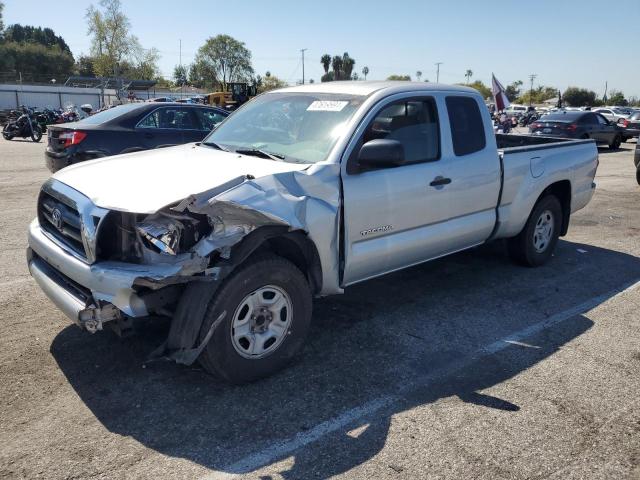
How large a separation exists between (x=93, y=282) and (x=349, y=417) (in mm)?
1714

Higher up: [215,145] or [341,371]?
[215,145]

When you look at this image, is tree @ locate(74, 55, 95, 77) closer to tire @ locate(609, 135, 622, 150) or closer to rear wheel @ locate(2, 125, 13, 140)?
rear wheel @ locate(2, 125, 13, 140)

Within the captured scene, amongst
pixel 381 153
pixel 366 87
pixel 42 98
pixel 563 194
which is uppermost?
pixel 42 98

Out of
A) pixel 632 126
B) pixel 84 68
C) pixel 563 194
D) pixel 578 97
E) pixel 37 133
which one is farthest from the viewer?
pixel 84 68

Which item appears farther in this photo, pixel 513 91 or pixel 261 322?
pixel 513 91

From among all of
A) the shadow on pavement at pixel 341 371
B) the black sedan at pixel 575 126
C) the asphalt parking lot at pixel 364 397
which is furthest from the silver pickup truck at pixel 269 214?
the black sedan at pixel 575 126

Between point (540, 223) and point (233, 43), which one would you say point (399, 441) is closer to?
point (540, 223)

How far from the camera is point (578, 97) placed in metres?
85.8

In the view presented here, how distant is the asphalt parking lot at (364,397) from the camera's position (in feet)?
9.80

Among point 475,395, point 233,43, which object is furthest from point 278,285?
point 233,43

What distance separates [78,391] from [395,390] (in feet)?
6.68

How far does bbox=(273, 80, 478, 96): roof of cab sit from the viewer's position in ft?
15.2

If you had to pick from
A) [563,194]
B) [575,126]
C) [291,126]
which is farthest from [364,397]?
[575,126]

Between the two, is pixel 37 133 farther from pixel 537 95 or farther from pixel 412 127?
pixel 537 95
